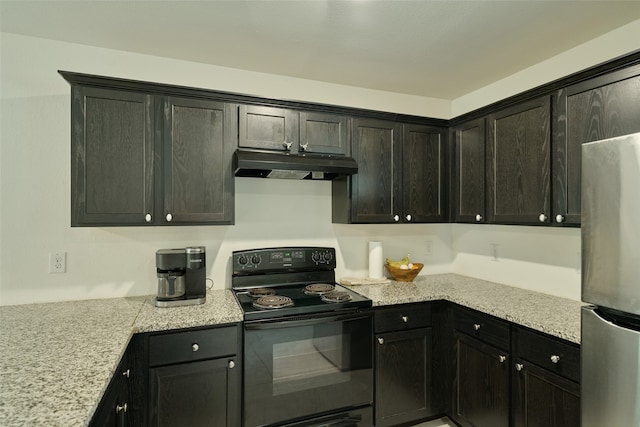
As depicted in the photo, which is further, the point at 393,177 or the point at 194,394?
the point at 393,177

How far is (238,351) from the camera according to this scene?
6.08 ft

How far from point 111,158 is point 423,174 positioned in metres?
2.15

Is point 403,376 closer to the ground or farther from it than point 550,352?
closer to the ground

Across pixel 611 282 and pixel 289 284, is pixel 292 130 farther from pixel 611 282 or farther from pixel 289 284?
pixel 611 282

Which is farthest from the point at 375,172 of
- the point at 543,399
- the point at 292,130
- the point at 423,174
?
the point at 543,399

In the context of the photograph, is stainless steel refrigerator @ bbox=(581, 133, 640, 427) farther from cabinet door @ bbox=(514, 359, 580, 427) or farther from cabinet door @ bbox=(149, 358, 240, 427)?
cabinet door @ bbox=(149, 358, 240, 427)

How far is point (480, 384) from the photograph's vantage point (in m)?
2.09

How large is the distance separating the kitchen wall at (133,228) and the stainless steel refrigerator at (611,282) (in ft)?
3.27

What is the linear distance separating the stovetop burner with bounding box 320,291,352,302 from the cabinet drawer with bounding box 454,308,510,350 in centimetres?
76

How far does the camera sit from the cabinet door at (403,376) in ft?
7.12

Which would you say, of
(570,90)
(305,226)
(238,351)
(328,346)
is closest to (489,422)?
(328,346)

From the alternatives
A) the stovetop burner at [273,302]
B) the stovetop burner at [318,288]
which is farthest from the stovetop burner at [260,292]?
the stovetop burner at [318,288]

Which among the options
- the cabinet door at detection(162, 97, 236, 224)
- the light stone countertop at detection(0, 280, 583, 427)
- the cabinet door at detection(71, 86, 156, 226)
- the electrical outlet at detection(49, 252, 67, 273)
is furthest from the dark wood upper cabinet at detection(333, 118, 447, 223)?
the electrical outlet at detection(49, 252, 67, 273)

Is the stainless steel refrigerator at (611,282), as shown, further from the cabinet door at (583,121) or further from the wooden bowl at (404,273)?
the wooden bowl at (404,273)
